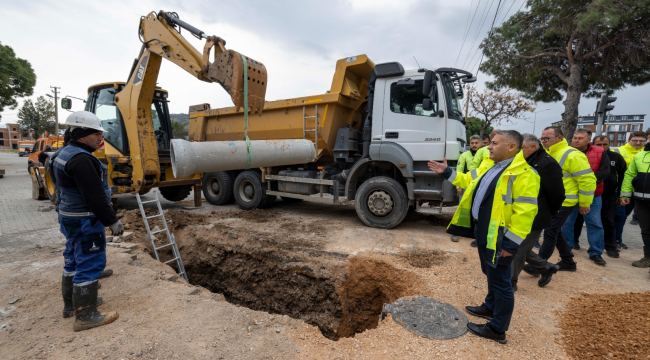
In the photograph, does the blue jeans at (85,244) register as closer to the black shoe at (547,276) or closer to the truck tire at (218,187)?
the black shoe at (547,276)

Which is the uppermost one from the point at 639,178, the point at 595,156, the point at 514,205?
the point at 595,156

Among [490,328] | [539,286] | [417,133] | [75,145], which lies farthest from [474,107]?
[75,145]

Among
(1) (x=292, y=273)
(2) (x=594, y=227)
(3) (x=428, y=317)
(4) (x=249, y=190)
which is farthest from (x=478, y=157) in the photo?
(4) (x=249, y=190)

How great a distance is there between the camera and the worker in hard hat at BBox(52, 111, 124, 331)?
253 centimetres

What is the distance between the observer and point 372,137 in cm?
579

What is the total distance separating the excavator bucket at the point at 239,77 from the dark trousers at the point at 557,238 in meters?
3.86

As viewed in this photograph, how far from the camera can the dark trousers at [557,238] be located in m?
3.67

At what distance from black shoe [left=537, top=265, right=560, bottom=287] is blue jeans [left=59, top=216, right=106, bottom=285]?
15.2 ft

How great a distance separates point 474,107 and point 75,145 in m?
21.9

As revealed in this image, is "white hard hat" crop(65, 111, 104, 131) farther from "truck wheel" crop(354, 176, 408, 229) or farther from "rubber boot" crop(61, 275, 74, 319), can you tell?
"truck wheel" crop(354, 176, 408, 229)

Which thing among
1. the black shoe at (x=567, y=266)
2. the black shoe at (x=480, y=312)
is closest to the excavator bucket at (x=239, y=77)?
the black shoe at (x=480, y=312)

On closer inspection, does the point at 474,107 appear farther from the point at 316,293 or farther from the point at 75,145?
the point at 75,145

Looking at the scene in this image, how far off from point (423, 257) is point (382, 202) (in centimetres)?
157

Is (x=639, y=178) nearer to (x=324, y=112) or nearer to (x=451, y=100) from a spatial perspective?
(x=451, y=100)
